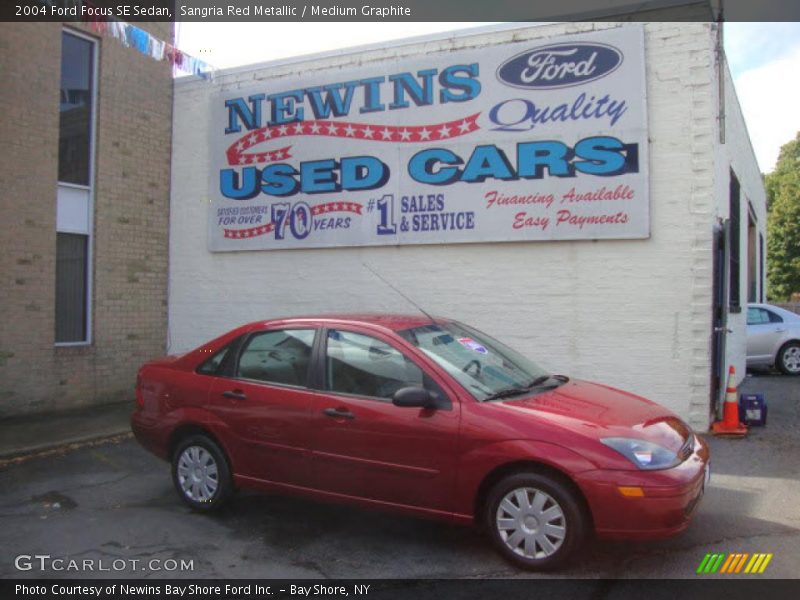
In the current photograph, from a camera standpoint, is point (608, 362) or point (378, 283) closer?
point (608, 362)

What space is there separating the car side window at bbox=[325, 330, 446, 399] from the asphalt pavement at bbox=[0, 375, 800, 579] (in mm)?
1030

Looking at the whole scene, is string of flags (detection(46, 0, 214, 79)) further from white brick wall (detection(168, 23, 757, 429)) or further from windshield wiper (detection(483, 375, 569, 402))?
windshield wiper (detection(483, 375, 569, 402))

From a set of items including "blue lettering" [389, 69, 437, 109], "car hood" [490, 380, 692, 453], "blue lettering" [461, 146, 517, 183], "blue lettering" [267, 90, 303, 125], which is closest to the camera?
"car hood" [490, 380, 692, 453]

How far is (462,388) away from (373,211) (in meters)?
5.36

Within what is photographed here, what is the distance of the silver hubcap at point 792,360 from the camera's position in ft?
41.5

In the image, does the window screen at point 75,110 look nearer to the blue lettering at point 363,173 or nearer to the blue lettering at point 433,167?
the blue lettering at point 363,173

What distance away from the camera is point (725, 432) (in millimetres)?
7586

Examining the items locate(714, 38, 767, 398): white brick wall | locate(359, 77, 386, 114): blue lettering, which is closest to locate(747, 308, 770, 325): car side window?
locate(714, 38, 767, 398): white brick wall

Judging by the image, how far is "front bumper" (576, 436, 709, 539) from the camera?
3.90 m

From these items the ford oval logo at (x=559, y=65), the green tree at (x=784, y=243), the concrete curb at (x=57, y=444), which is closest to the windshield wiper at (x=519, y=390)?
the ford oval logo at (x=559, y=65)

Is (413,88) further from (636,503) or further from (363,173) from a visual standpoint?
(636,503)
